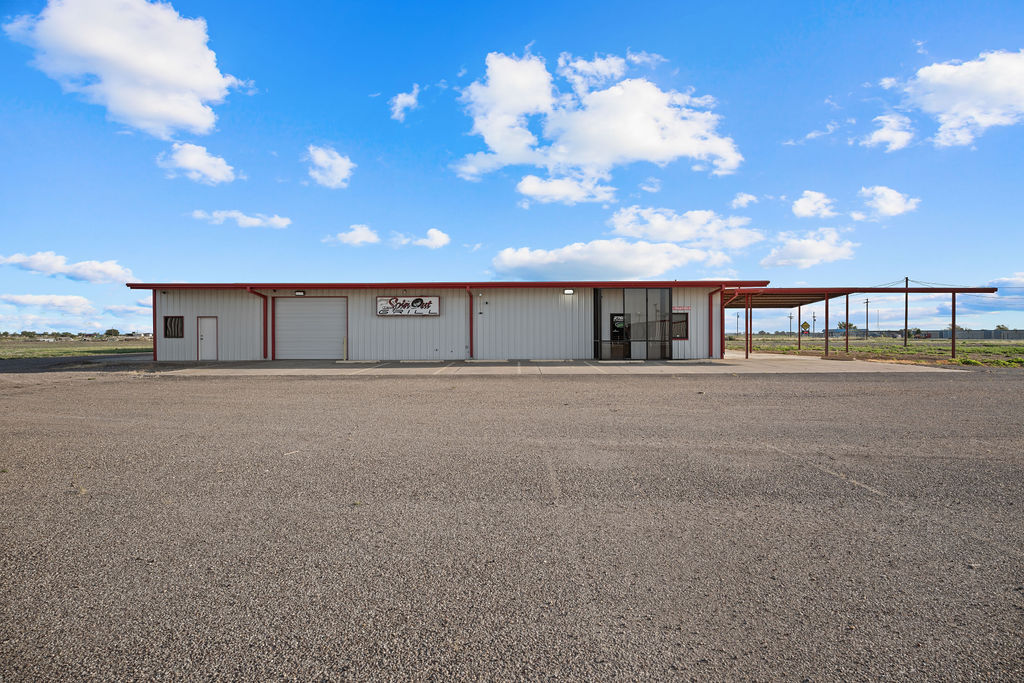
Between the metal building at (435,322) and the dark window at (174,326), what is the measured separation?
4 centimetres

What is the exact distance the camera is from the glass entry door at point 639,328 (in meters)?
23.0

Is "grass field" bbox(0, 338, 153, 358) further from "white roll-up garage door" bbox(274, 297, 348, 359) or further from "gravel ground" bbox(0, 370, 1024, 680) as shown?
"gravel ground" bbox(0, 370, 1024, 680)

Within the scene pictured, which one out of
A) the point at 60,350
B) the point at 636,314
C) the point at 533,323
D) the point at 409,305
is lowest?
the point at 60,350

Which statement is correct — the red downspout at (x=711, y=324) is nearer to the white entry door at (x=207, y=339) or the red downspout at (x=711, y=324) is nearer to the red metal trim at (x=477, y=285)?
the red metal trim at (x=477, y=285)

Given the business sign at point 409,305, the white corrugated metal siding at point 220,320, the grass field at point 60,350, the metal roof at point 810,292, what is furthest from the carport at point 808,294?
the grass field at point 60,350

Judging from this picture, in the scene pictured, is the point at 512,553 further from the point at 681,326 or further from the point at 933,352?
the point at 933,352

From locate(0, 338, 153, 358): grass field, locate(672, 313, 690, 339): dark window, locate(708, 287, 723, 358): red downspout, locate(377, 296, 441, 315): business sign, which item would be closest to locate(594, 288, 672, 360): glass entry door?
locate(672, 313, 690, 339): dark window

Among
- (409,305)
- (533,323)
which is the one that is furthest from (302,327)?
(533,323)

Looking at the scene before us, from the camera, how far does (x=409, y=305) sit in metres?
23.4

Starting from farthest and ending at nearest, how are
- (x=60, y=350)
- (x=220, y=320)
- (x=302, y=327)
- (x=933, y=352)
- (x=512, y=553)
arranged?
(x=60, y=350) < (x=933, y=352) < (x=302, y=327) < (x=220, y=320) < (x=512, y=553)

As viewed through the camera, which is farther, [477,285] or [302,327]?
[302,327]

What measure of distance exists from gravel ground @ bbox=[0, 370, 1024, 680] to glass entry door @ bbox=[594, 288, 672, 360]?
632 inches

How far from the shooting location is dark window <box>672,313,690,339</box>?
75.8 ft

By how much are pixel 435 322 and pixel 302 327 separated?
6.07m
